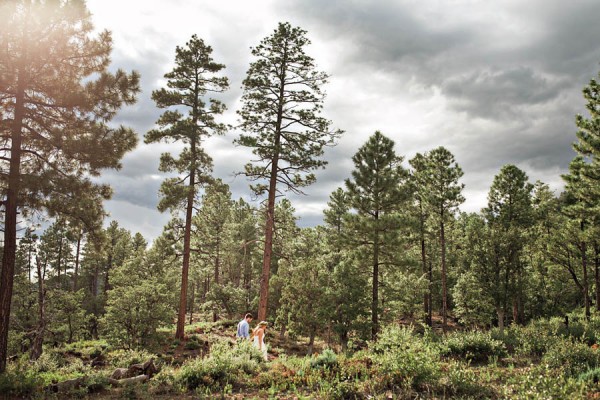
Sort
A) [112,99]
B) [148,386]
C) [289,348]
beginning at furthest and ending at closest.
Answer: [289,348]
[112,99]
[148,386]

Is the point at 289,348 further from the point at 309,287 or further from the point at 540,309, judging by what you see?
the point at 540,309

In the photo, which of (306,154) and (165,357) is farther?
(306,154)

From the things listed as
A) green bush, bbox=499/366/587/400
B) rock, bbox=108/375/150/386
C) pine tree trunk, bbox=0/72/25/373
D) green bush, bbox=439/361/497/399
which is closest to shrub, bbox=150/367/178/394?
rock, bbox=108/375/150/386

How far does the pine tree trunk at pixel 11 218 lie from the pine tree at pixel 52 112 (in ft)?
0.08

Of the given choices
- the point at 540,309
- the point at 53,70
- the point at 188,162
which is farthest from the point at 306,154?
the point at 540,309

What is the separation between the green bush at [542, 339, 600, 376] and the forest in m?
0.06

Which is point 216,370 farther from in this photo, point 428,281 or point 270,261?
point 428,281

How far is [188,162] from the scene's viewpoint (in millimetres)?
20844

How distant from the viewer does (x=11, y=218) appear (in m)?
11.1

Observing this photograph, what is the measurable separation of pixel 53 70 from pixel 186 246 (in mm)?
11451

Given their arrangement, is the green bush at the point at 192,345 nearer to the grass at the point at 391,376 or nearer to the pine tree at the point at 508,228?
the grass at the point at 391,376

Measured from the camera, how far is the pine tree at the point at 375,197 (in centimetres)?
2045

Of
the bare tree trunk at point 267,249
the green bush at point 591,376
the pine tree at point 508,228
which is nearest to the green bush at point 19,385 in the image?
the bare tree trunk at point 267,249

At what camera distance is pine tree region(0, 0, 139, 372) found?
10.8 meters
